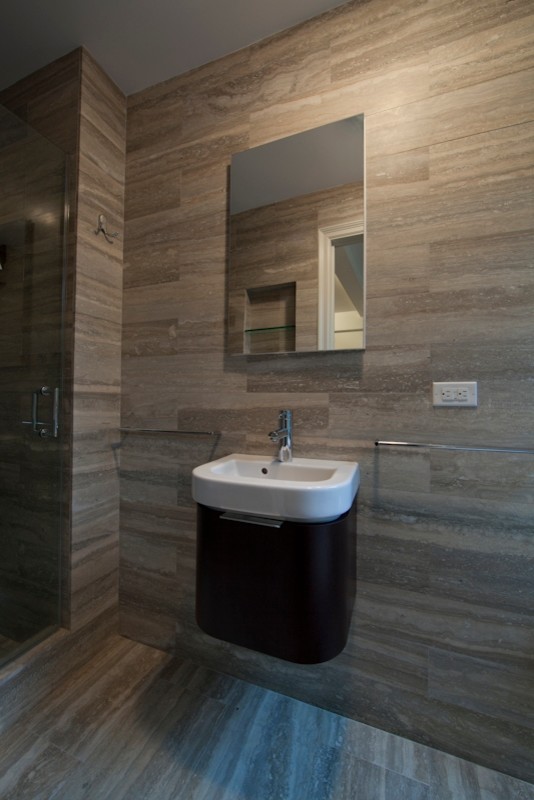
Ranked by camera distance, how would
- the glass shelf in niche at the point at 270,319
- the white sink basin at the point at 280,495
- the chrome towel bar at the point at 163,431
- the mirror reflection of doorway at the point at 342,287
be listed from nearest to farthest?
the white sink basin at the point at 280,495
the mirror reflection of doorway at the point at 342,287
the glass shelf in niche at the point at 270,319
the chrome towel bar at the point at 163,431

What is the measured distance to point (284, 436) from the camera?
128 cm

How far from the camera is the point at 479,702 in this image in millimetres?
1095

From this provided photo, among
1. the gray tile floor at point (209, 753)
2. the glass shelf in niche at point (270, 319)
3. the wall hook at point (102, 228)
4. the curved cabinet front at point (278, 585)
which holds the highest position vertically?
the wall hook at point (102, 228)

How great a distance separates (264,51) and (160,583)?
2.33 m

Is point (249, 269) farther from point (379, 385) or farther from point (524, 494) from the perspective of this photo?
point (524, 494)

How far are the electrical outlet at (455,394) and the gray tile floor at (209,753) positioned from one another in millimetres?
1151

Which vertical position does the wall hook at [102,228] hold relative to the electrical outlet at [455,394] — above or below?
above

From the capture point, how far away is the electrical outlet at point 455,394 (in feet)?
3.66

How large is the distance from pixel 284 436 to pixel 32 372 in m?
1.13

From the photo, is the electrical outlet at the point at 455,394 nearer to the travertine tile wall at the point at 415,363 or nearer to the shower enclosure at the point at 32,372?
the travertine tile wall at the point at 415,363

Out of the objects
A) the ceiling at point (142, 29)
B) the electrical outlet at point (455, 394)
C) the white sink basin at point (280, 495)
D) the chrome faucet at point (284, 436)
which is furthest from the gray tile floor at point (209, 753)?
the ceiling at point (142, 29)

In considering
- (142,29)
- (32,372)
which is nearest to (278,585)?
(32,372)

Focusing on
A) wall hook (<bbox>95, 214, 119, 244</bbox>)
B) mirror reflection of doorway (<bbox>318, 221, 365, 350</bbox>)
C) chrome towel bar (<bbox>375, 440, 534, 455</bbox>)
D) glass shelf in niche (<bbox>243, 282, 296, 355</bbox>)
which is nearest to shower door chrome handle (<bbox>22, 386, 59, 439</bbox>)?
wall hook (<bbox>95, 214, 119, 244</bbox>)

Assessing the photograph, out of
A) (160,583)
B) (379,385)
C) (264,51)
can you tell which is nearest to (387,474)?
(379,385)
